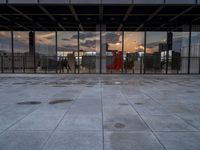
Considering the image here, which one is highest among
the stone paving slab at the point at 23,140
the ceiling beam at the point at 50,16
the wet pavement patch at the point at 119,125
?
the ceiling beam at the point at 50,16

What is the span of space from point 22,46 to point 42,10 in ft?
26.0

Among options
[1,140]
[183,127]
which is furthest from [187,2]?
[1,140]

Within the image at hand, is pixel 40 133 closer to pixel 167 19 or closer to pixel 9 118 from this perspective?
pixel 9 118

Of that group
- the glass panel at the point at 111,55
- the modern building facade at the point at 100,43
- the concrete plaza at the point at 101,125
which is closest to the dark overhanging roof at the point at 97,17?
the modern building facade at the point at 100,43

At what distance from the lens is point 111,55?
22.5 m

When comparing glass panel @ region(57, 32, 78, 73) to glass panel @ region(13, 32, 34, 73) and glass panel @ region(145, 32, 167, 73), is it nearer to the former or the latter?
glass panel @ region(13, 32, 34, 73)

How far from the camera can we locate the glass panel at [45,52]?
22.6 meters

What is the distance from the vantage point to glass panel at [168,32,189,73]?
875 inches

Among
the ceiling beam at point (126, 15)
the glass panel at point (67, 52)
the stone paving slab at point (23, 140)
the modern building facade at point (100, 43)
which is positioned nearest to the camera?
the stone paving slab at point (23, 140)

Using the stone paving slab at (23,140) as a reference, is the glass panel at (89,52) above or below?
above

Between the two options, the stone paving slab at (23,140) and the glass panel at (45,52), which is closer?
the stone paving slab at (23,140)

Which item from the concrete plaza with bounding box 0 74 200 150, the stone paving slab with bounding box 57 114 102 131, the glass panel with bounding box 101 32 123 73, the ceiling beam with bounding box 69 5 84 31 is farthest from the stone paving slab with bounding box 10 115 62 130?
the glass panel with bounding box 101 32 123 73

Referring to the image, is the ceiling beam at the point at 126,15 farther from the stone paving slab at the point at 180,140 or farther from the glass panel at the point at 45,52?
the stone paving slab at the point at 180,140

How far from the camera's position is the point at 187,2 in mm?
15477
